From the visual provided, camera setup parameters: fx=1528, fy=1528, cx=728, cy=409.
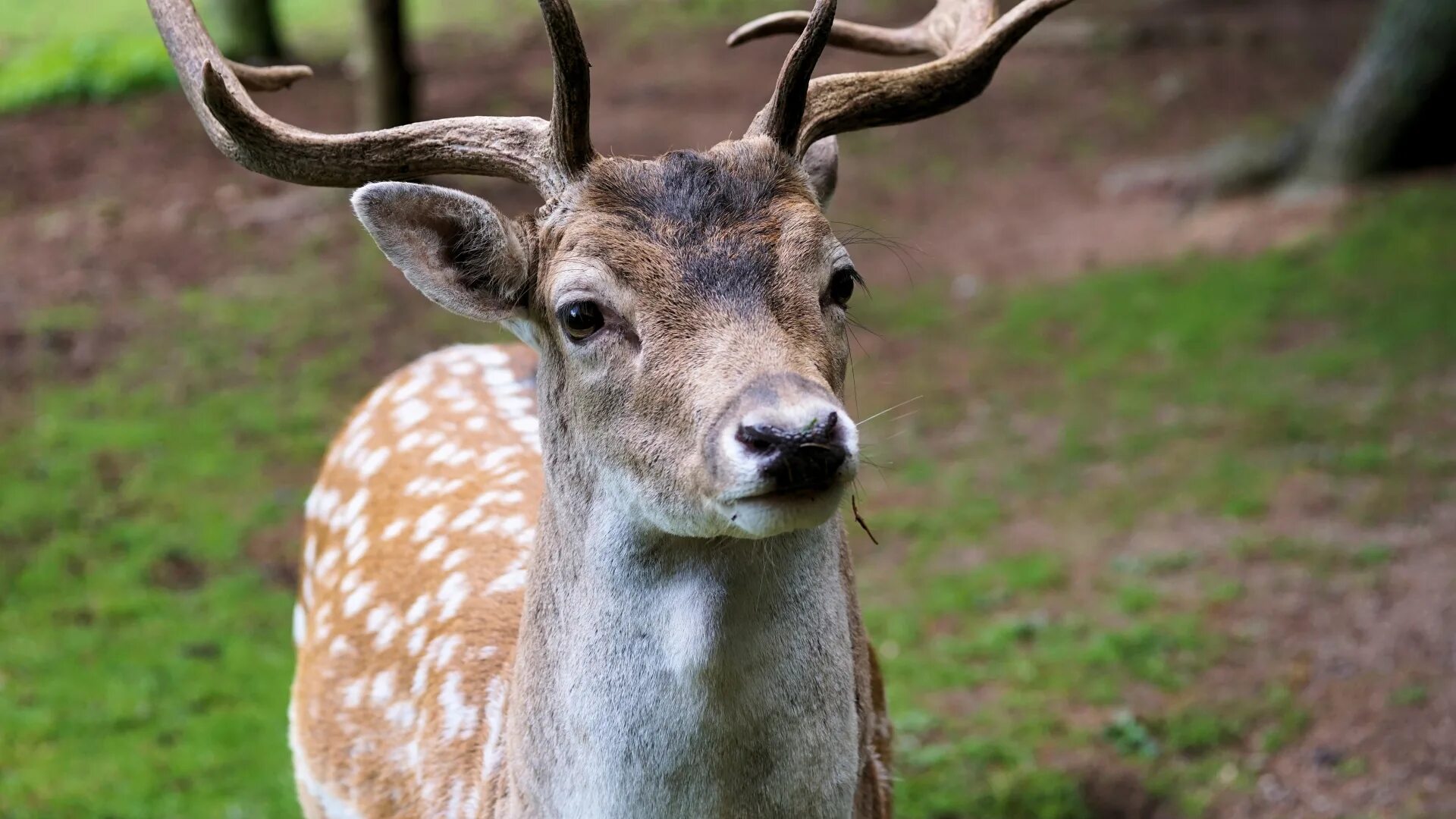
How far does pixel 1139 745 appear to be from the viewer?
4.88 m

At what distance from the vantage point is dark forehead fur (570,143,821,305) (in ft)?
8.34

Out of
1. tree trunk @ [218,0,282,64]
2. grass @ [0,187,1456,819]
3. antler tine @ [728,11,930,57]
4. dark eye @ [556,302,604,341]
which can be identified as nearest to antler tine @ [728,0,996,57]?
antler tine @ [728,11,930,57]

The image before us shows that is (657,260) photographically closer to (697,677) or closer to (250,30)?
(697,677)

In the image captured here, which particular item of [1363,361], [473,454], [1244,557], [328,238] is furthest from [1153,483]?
[328,238]

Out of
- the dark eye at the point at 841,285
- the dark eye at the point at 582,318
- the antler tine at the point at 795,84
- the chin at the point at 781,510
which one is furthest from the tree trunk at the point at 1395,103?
the chin at the point at 781,510

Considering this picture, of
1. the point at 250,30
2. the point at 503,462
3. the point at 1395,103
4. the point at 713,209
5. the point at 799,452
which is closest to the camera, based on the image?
the point at 799,452

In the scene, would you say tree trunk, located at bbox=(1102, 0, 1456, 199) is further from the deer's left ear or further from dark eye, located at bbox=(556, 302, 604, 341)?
dark eye, located at bbox=(556, 302, 604, 341)

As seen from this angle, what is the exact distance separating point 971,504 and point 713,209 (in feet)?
13.8

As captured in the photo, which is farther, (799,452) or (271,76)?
(271,76)

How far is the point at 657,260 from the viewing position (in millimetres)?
2564

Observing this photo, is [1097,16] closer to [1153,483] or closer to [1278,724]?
[1153,483]

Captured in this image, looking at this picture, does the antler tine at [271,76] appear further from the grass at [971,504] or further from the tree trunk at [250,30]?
the tree trunk at [250,30]

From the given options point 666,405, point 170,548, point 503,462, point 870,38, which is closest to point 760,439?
point 666,405

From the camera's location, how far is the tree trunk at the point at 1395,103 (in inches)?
353
